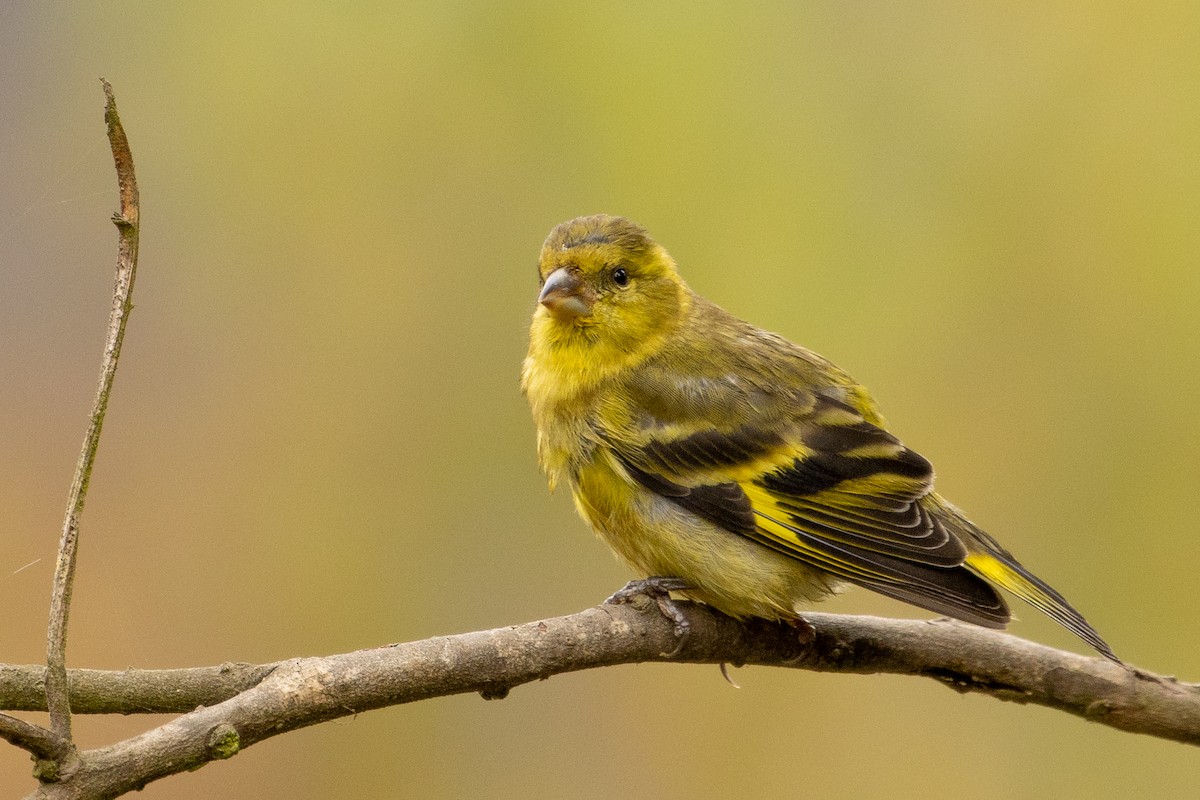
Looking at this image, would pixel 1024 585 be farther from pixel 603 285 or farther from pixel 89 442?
pixel 89 442

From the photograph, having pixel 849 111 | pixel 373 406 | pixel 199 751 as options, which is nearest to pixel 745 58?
pixel 849 111

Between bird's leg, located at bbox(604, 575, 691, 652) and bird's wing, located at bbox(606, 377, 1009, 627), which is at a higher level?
bird's wing, located at bbox(606, 377, 1009, 627)

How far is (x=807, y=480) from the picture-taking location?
2928mm

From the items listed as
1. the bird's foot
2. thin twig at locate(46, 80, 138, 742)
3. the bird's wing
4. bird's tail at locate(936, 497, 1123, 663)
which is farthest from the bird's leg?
thin twig at locate(46, 80, 138, 742)

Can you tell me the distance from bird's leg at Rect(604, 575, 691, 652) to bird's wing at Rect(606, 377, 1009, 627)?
236 millimetres

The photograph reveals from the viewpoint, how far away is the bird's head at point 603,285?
10.1 ft

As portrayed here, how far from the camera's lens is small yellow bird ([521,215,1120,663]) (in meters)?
2.74

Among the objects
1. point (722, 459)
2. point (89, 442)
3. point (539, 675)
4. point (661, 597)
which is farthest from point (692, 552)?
point (89, 442)

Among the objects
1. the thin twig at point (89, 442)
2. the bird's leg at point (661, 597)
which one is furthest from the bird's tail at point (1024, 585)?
the thin twig at point (89, 442)

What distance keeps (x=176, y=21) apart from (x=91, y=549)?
161cm

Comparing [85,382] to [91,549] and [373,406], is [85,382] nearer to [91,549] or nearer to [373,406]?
[91,549]

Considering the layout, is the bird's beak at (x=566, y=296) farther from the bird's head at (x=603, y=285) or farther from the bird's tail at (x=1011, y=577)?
the bird's tail at (x=1011, y=577)

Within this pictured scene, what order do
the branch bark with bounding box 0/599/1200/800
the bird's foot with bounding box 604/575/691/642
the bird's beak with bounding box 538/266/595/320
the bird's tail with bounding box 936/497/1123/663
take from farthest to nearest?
1. the bird's beak with bounding box 538/266/595/320
2. the bird's tail with bounding box 936/497/1123/663
3. the bird's foot with bounding box 604/575/691/642
4. the branch bark with bounding box 0/599/1200/800

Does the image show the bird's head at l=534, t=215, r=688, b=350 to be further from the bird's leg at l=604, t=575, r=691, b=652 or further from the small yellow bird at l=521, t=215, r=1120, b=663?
the bird's leg at l=604, t=575, r=691, b=652
